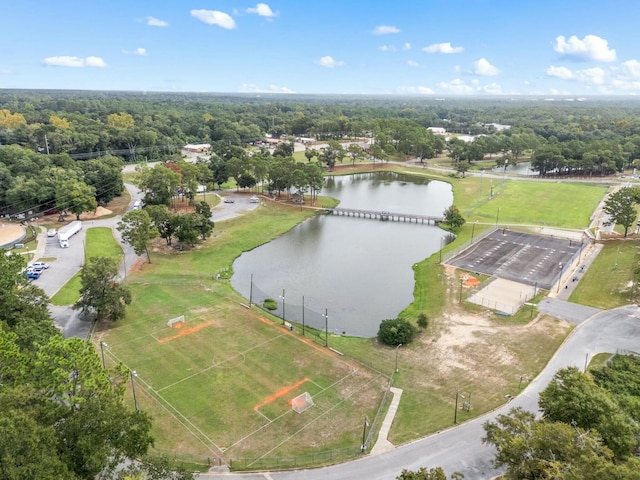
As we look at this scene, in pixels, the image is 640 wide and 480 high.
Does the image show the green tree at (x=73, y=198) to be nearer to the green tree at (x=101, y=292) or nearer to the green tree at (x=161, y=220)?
the green tree at (x=161, y=220)

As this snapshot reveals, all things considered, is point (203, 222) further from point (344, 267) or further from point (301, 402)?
point (301, 402)

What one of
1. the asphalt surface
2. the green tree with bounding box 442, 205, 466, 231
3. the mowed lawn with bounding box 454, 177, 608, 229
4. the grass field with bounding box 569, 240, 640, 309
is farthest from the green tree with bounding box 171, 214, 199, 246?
the grass field with bounding box 569, 240, 640, 309

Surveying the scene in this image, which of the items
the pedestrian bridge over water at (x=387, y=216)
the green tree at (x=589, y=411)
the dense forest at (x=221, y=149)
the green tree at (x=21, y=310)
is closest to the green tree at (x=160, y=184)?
the dense forest at (x=221, y=149)

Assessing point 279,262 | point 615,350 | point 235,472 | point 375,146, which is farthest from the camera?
point 375,146

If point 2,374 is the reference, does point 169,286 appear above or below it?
below

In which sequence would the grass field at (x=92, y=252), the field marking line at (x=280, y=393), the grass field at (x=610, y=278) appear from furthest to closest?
the grass field at (x=610, y=278)
the grass field at (x=92, y=252)
the field marking line at (x=280, y=393)

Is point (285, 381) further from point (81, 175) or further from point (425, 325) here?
point (81, 175)

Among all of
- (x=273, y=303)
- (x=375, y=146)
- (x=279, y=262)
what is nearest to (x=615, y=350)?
(x=273, y=303)
